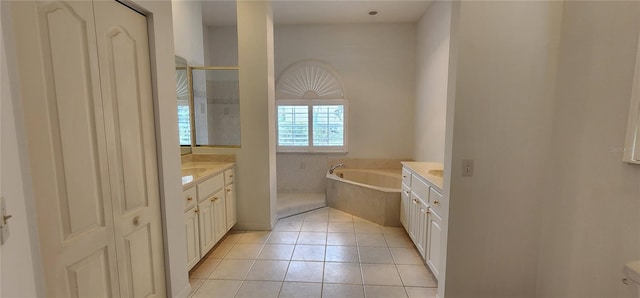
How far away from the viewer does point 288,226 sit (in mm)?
3441

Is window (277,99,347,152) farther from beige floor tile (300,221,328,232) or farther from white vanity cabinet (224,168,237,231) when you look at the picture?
white vanity cabinet (224,168,237,231)

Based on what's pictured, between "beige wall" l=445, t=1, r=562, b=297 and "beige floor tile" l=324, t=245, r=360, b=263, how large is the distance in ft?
3.23

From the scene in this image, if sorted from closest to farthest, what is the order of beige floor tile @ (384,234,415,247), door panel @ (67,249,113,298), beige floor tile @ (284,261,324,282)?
door panel @ (67,249,113,298) → beige floor tile @ (284,261,324,282) → beige floor tile @ (384,234,415,247)

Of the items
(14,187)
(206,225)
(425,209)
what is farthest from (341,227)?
(14,187)

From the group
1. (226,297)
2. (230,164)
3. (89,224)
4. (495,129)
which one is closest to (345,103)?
(230,164)

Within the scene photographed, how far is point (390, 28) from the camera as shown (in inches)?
174

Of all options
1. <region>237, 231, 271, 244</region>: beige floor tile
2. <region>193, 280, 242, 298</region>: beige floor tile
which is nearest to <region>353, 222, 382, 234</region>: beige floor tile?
<region>237, 231, 271, 244</region>: beige floor tile

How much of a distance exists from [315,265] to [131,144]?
1.79 meters

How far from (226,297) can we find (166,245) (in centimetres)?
63

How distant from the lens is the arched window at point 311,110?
15.1 feet

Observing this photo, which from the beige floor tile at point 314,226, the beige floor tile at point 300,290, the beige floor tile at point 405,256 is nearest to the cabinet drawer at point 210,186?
the beige floor tile at point 300,290

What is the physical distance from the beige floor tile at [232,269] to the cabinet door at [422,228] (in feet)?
5.26

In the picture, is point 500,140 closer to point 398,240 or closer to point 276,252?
point 398,240

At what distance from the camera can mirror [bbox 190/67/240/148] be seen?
3.32 meters
